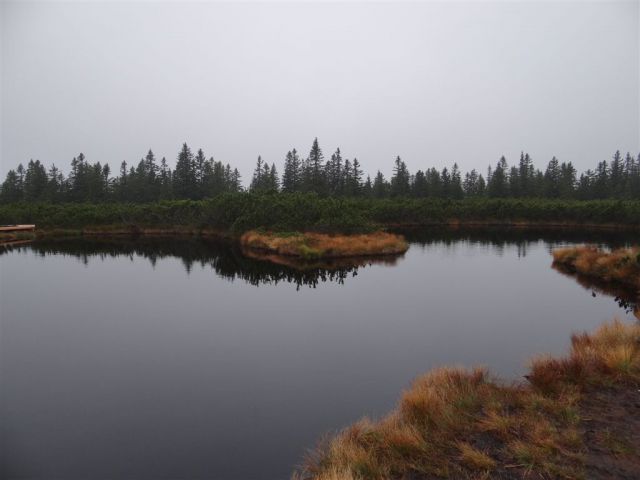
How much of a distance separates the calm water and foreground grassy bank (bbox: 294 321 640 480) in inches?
61.6

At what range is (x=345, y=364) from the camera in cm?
1203

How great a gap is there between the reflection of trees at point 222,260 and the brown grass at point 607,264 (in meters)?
13.6

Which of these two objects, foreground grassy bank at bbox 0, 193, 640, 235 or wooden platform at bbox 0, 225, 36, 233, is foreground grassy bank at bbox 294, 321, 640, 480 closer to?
foreground grassy bank at bbox 0, 193, 640, 235

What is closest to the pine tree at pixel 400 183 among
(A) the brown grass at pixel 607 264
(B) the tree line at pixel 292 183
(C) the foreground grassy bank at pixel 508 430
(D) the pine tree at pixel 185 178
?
(B) the tree line at pixel 292 183

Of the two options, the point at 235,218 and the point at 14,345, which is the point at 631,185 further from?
the point at 14,345

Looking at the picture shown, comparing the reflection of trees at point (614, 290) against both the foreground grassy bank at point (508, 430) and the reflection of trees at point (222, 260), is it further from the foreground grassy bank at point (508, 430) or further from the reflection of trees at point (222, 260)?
the reflection of trees at point (222, 260)

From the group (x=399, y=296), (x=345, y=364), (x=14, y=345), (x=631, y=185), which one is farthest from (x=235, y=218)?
(x=631, y=185)

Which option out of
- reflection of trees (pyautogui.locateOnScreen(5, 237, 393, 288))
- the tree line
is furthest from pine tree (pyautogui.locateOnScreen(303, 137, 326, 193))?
reflection of trees (pyautogui.locateOnScreen(5, 237, 393, 288))

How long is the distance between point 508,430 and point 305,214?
124 ft

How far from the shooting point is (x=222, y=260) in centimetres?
3359

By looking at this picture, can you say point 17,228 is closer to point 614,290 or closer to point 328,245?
point 328,245

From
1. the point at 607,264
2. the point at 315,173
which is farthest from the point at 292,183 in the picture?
the point at 607,264

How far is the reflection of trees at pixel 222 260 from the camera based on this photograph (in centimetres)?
2614

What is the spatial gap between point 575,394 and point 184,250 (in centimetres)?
3843
